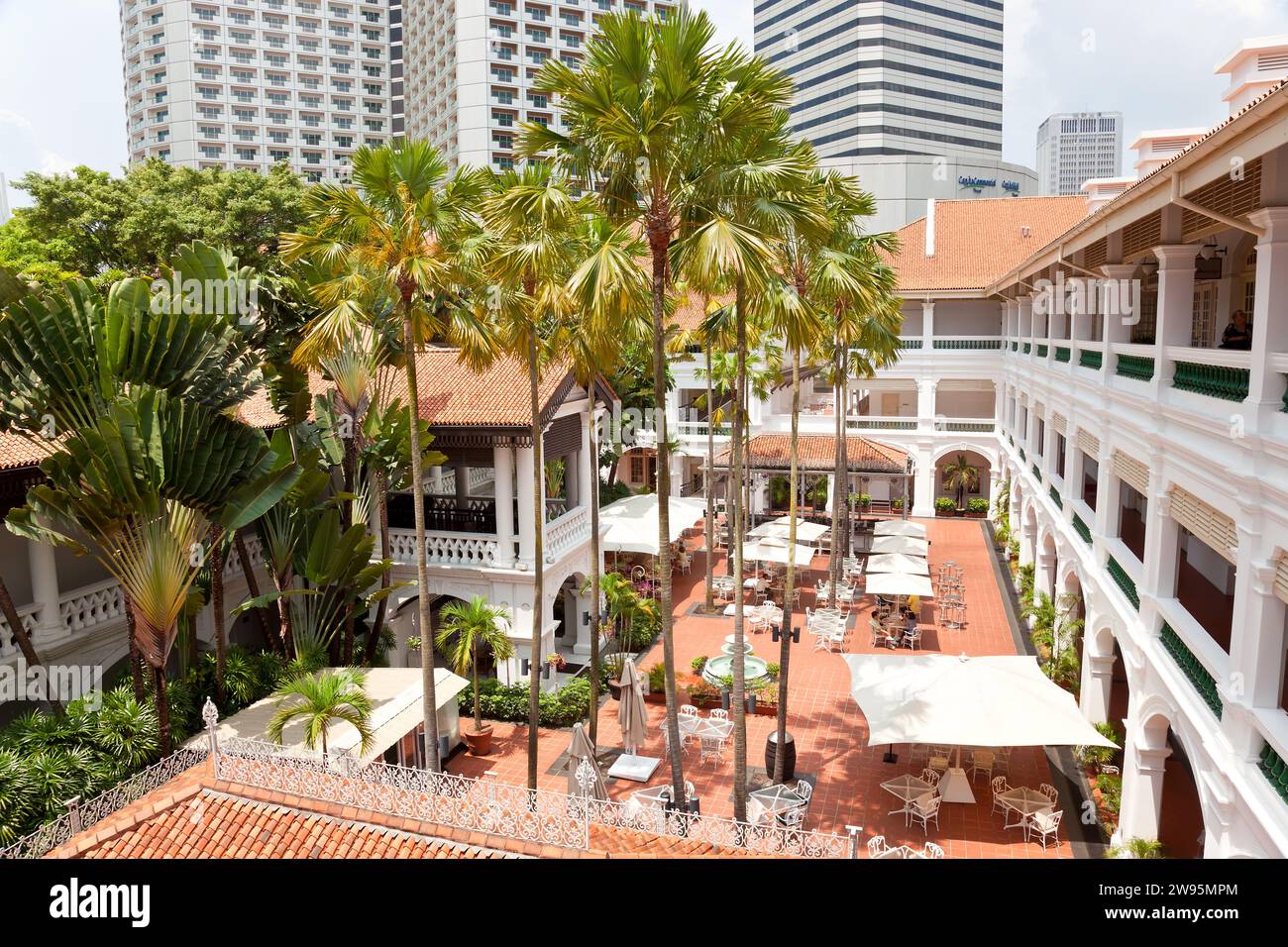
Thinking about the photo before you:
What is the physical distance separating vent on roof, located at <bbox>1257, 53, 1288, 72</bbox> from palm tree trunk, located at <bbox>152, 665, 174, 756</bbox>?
1931 cm

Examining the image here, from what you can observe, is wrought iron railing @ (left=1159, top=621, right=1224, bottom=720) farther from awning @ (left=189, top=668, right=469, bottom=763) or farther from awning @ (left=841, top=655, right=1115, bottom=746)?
awning @ (left=189, top=668, right=469, bottom=763)

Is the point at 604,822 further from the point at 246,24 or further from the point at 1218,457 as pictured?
the point at 246,24

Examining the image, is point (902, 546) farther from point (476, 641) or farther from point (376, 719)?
point (376, 719)

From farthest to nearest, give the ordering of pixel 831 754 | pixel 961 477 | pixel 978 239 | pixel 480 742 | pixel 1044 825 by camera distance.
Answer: pixel 978 239 → pixel 961 477 → pixel 480 742 → pixel 831 754 → pixel 1044 825

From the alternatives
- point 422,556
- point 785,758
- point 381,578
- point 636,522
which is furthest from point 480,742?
point 636,522

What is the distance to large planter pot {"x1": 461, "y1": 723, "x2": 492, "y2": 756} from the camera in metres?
16.5

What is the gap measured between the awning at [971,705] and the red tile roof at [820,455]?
51.3ft

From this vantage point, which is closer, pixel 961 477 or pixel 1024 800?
pixel 1024 800

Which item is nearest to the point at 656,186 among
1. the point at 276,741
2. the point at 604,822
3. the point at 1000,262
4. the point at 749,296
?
the point at 749,296

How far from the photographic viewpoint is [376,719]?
13633mm

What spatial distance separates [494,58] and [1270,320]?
76970 millimetres

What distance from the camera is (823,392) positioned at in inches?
1751

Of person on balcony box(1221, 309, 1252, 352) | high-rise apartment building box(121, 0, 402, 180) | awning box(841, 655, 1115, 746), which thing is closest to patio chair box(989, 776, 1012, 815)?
awning box(841, 655, 1115, 746)

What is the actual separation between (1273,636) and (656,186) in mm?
8000
